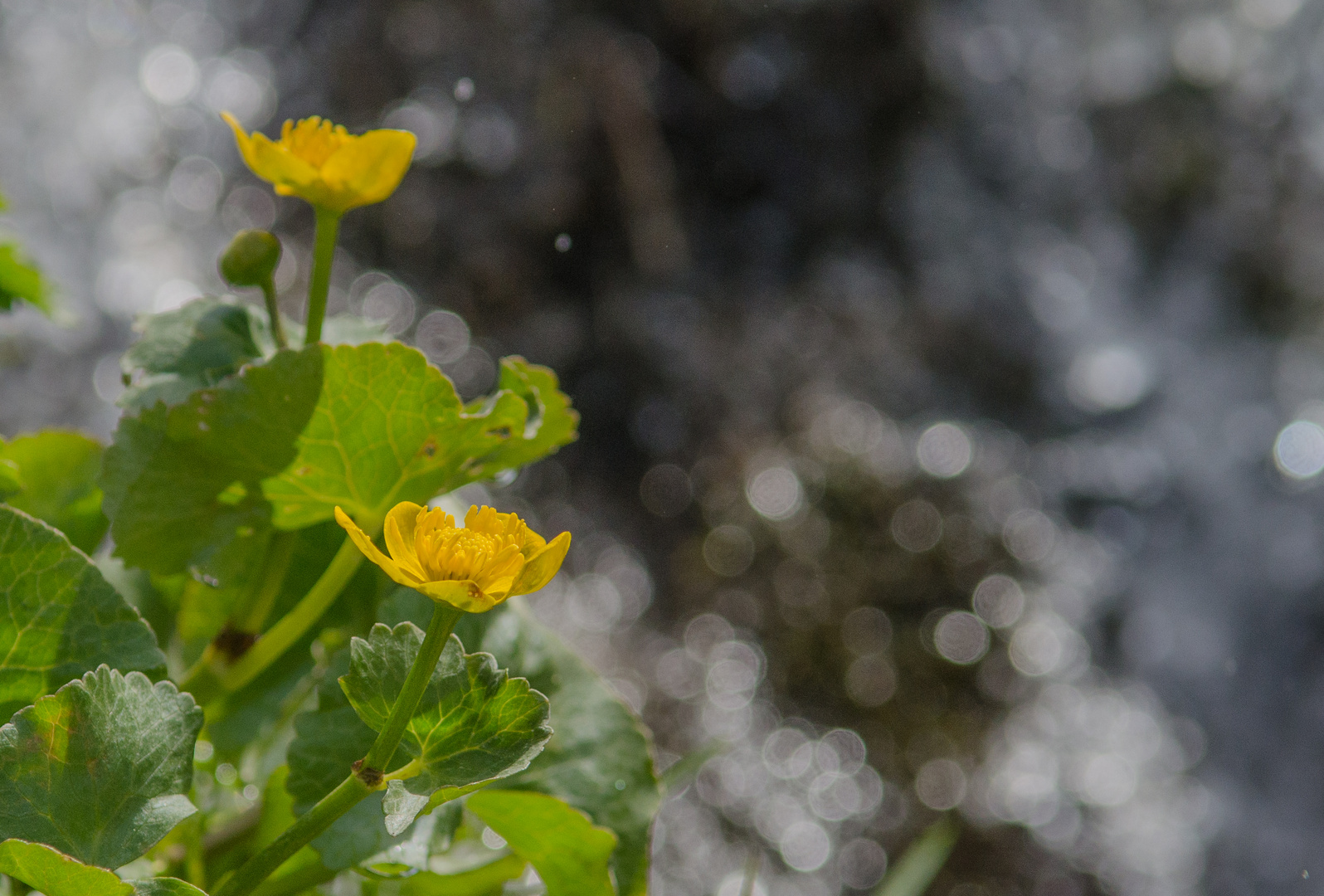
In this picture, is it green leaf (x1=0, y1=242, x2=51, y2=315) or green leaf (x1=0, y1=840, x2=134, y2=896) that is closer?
green leaf (x1=0, y1=840, x2=134, y2=896)

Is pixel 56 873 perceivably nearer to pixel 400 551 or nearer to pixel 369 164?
pixel 400 551

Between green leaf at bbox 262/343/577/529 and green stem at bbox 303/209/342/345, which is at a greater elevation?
green stem at bbox 303/209/342/345

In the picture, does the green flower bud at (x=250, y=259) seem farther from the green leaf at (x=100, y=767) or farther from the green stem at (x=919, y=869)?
the green stem at (x=919, y=869)

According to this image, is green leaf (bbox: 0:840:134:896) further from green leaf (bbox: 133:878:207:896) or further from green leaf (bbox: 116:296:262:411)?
green leaf (bbox: 116:296:262:411)

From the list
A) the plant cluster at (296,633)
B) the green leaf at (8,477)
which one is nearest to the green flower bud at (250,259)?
the plant cluster at (296,633)

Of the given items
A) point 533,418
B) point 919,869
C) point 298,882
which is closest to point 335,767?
point 298,882

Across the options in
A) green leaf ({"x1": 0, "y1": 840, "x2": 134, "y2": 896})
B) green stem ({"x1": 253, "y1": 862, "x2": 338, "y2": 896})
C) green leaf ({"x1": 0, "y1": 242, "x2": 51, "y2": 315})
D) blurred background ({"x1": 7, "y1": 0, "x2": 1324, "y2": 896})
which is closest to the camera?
green leaf ({"x1": 0, "y1": 840, "x2": 134, "y2": 896})

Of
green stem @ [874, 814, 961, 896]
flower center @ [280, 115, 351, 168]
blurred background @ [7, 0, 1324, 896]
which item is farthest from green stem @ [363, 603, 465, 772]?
blurred background @ [7, 0, 1324, 896]
